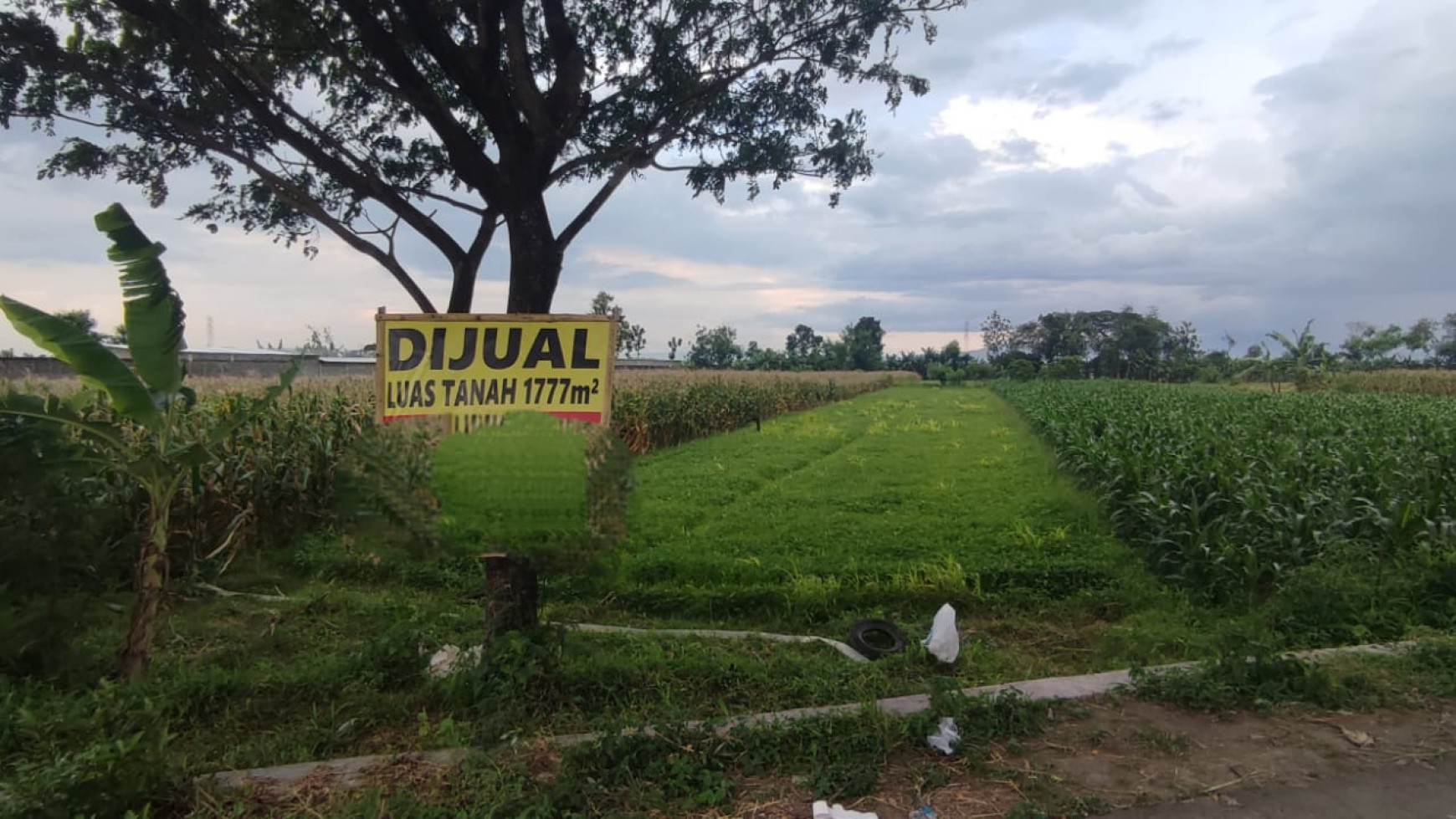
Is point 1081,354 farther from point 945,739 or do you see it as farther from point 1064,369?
point 945,739

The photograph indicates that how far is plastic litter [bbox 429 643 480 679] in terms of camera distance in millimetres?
3551

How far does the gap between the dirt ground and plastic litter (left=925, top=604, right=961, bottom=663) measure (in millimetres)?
834

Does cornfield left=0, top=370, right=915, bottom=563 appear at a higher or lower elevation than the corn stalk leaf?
lower

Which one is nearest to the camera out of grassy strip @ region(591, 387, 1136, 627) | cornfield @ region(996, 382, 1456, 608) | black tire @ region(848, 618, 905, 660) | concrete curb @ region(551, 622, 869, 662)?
black tire @ region(848, 618, 905, 660)

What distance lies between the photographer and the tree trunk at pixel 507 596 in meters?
3.65

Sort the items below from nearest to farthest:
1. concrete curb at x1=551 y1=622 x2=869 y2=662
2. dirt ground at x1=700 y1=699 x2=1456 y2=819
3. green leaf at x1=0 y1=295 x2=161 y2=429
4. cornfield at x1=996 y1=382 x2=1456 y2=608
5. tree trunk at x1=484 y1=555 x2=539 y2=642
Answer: dirt ground at x1=700 y1=699 x2=1456 y2=819
green leaf at x1=0 y1=295 x2=161 y2=429
tree trunk at x1=484 y1=555 x2=539 y2=642
concrete curb at x1=551 y1=622 x2=869 y2=662
cornfield at x1=996 y1=382 x2=1456 y2=608

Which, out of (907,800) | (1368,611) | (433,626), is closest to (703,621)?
(433,626)

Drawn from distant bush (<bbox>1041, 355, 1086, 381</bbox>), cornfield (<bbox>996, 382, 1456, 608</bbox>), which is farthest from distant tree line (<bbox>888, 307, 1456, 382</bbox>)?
cornfield (<bbox>996, 382, 1456, 608</bbox>)

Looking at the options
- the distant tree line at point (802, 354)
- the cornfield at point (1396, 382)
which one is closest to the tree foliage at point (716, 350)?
the distant tree line at point (802, 354)

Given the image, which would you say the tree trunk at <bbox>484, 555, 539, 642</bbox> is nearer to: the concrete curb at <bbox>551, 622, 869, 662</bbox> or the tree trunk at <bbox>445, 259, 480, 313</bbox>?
the concrete curb at <bbox>551, 622, 869, 662</bbox>

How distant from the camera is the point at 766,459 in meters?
11.8

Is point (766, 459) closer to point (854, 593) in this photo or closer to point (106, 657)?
point (854, 593)

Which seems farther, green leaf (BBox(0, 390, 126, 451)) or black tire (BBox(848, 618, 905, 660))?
black tire (BBox(848, 618, 905, 660))

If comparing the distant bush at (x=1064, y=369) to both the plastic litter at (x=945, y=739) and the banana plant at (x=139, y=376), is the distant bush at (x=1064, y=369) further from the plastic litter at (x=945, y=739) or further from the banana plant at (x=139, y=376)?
the banana plant at (x=139, y=376)
